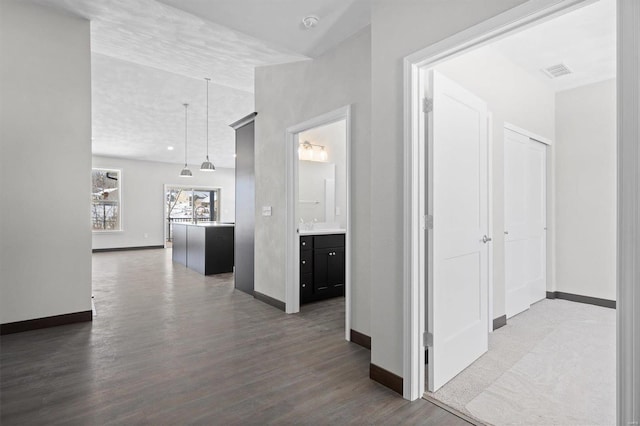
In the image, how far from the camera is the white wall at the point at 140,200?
9.86 m

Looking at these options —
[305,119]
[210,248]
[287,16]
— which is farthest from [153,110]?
[287,16]

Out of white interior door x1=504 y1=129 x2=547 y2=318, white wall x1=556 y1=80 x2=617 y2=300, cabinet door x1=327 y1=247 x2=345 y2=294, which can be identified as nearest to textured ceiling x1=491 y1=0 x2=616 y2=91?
white wall x1=556 y1=80 x2=617 y2=300

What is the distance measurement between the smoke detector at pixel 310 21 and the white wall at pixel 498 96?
1.11m

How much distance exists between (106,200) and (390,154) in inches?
407

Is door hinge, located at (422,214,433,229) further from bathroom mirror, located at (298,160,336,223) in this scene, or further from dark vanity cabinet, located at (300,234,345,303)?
bathroom mirror, located at (298,160,336,223)

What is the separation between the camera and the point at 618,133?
4.04ft

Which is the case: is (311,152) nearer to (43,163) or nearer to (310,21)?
(310,21)

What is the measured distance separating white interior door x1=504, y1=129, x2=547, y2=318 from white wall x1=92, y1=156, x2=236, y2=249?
8439 mm

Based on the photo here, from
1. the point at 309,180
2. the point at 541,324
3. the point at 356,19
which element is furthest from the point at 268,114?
the point at 541,324

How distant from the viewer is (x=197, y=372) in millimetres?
2348

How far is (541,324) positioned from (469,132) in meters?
2.26

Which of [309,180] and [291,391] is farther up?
[309,180]

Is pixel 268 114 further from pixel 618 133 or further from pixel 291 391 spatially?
pixel 618 133

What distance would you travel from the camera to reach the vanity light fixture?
4941 mm
